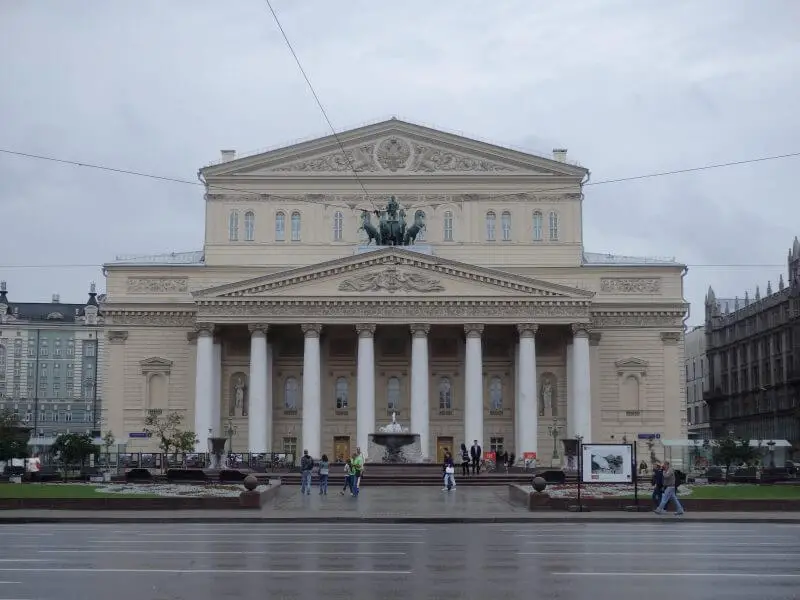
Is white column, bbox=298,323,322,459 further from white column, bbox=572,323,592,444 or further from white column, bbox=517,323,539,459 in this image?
white column, bbox=572,323,592,444

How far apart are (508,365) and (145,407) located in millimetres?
23282

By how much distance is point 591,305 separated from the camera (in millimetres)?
77750

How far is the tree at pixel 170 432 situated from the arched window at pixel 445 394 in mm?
16585

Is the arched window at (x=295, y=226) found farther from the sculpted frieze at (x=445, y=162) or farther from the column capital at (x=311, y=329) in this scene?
the column capital at (x=311, y=329)

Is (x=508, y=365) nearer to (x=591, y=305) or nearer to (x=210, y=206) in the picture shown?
(x=591, y=305)

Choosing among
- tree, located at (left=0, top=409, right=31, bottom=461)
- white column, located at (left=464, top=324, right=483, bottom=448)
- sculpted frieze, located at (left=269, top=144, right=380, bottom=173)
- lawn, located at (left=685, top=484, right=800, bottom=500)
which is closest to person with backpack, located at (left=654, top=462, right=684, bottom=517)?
lawn, located at (left=685, top=484, right=800, bottom=500)

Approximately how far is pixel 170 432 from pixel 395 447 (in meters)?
17.4

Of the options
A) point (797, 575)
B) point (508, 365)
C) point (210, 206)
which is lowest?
point (797, 575)

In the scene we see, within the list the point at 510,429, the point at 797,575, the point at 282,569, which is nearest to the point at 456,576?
the point at 282,569

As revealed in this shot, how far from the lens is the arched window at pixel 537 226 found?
82938mm

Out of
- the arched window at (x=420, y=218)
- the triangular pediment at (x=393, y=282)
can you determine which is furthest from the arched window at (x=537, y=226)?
the triangular pediment at (x=393, y=282)

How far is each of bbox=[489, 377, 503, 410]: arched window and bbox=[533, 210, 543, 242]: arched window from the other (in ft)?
32.1

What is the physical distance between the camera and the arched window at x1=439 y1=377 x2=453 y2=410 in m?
80.8

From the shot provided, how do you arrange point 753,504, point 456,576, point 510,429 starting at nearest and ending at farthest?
1. point 456,576
2. point 753,504
3. point 510,429
